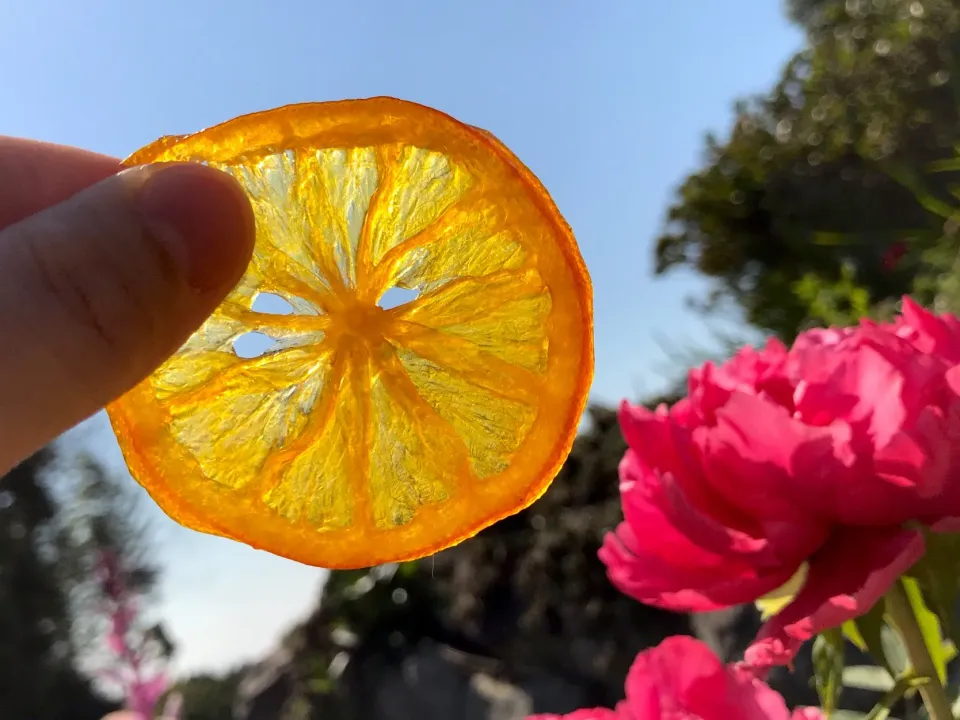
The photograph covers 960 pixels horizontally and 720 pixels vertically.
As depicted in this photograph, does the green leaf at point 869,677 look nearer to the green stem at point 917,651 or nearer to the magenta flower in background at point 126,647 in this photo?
the green stem at point 917,651

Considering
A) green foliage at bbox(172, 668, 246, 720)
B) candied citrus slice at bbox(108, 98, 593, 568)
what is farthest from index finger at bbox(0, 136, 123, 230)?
green foliage at bbox(172, 668, 246, 720)

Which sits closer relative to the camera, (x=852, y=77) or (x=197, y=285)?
(x=197, y=285)

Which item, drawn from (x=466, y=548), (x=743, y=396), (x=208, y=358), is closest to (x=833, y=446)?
(x=743, y=396)

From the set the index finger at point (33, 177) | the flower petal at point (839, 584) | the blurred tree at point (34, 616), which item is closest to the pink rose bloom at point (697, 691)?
the flower petal at point (839, 584)

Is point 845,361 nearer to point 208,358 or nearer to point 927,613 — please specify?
point 927,613

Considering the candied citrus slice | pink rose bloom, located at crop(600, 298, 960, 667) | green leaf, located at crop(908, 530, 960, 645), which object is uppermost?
the candied citrus slice

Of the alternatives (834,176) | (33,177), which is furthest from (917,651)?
(834,176)

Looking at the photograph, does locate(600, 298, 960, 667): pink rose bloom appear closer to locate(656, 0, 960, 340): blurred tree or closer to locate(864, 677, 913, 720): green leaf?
locate(864, 677, 913, 720): green leaf
